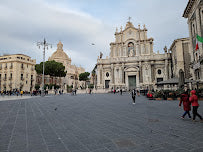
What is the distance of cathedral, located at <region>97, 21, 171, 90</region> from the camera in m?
39.3

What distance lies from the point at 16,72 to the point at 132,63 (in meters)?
38.2

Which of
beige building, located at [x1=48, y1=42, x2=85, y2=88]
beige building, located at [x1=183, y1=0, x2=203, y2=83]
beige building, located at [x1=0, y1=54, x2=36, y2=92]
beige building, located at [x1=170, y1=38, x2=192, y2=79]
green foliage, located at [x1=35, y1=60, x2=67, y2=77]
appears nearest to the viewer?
beige building, located at [x1=183, y1=0, x2=203, y2=83]

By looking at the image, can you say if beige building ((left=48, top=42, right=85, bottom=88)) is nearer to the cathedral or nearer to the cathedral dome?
the cathedral dome

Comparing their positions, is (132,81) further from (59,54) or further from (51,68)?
(59,54)

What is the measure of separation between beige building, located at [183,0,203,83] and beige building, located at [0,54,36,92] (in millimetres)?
48839

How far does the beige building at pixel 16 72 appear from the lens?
45.8 m

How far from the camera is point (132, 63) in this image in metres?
41.5

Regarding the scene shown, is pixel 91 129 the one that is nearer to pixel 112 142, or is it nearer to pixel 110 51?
pixel 112 142

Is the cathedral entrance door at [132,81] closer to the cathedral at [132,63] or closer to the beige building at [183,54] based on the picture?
the cathedral at [132,63]

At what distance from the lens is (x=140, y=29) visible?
43.0m

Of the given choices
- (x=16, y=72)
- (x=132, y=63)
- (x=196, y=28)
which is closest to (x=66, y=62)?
(x=16, y=72)

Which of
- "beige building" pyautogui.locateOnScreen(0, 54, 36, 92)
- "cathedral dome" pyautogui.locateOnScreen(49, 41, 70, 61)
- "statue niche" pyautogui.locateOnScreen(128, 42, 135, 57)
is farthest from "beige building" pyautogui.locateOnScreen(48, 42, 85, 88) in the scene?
"statue niche" pyautogui.locateOnScreen(128, 42, 135, 57)

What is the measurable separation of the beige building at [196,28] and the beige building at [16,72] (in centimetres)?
4884

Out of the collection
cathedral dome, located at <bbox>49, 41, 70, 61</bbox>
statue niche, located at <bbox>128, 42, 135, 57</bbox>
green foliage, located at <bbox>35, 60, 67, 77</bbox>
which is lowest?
green foliage, located at <bbox>35, 60, 67, 77</bbox>
